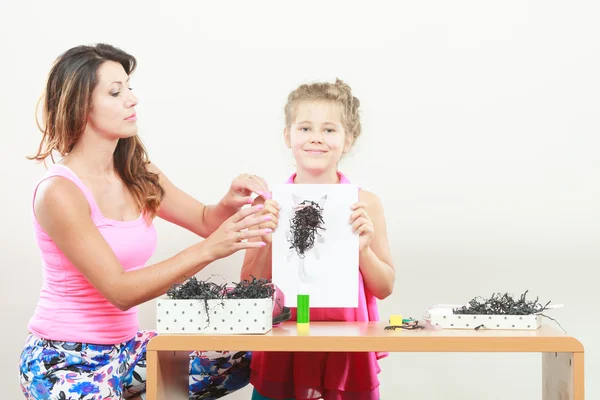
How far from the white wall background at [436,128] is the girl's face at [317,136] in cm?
75

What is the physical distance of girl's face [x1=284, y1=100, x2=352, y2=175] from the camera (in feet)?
7.79

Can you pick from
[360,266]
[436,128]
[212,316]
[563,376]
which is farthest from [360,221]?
[436,128]

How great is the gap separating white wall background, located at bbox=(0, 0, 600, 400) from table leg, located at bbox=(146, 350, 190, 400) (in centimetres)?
106

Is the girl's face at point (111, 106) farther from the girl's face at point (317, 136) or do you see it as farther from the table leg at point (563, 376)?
the table leg at point (563, 376)

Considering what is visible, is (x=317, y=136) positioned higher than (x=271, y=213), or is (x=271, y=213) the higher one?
(x=317, y=136)

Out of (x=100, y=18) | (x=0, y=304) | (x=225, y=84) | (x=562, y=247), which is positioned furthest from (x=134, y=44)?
(x=562, y=247)

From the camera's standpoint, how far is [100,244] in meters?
2.17

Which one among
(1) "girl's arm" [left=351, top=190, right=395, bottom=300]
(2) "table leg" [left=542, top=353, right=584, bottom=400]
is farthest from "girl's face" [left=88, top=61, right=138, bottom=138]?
(2) "table leg" [left=542, top=353, right=584, bottom=400]

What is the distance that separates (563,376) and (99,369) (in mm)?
1237

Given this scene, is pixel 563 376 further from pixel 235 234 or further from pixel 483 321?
pixel 235 234

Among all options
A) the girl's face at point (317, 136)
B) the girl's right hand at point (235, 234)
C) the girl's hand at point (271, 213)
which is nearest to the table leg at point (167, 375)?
the girl's right hand at point (235, 234)

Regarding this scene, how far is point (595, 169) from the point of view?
3166 mm

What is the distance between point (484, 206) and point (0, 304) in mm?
2033

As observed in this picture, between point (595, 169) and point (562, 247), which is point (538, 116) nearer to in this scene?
point (595, 169)
